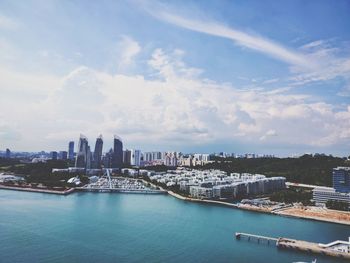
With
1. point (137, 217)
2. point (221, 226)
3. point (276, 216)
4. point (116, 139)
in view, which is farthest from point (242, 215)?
point (116, 139)

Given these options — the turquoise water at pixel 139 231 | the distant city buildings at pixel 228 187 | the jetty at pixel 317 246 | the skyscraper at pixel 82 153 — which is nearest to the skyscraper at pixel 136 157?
the skyscraper at pixel 82 153

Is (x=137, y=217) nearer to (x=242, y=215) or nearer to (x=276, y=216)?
(x=242, y=215)

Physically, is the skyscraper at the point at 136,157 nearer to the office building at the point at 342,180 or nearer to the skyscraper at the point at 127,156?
the skyscraper at the point at 127,156

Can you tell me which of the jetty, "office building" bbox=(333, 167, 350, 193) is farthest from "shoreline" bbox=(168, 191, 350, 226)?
the jetty

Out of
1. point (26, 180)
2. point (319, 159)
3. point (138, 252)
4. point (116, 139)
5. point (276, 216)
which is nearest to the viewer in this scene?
point (138, 252)

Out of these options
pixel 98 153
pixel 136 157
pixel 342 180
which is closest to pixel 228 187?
pixel 342 180

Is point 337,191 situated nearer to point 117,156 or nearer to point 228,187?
point 228,187
